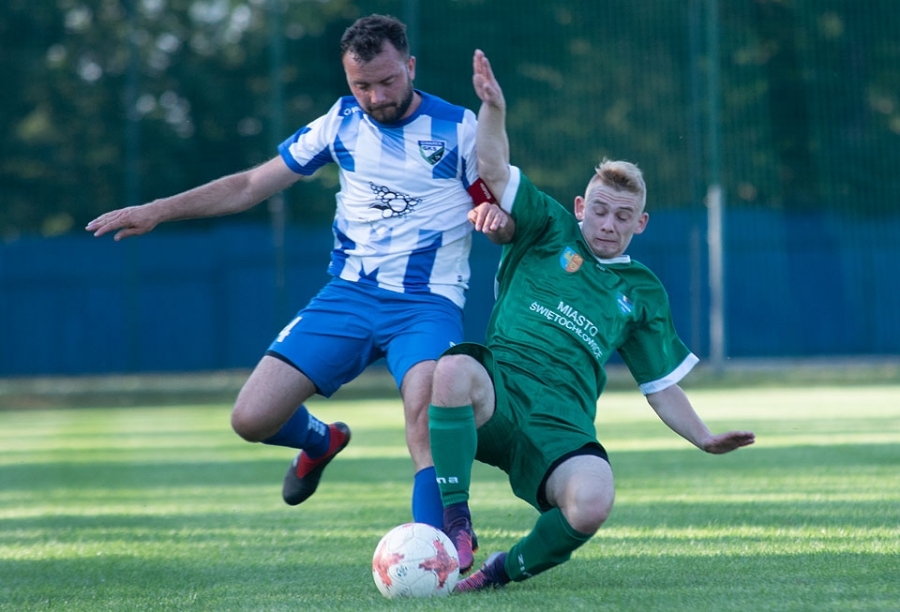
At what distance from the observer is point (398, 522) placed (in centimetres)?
573

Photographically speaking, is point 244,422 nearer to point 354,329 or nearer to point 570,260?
point 354,329

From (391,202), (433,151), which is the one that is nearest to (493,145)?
(433,151)

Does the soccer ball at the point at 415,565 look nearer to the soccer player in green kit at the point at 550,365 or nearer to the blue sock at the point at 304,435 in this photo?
the soccer player in green kit at the point at 550,365

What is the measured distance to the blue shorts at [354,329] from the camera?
5012 millimetres

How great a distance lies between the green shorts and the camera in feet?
13.3

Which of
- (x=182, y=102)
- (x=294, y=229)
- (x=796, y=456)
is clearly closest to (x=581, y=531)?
(x=796, y=456)

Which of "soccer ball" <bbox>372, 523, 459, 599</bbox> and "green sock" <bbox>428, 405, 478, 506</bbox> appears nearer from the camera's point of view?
"soccer ball" <bbox>372, 523, 459, 599</bbox>

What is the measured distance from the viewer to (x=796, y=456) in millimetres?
8312

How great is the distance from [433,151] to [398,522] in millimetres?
1744

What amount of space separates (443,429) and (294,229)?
14.4 metres

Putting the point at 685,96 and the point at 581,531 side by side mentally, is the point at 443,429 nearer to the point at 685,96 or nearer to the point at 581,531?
the point at 581,531

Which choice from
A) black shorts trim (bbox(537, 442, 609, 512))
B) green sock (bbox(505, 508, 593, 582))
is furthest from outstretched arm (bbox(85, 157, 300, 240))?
green sock (bbox(505, 508, 593, 582))

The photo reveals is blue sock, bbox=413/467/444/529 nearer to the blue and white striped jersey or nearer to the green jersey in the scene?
the green jersey

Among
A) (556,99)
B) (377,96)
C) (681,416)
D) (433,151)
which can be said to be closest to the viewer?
(681,416)
